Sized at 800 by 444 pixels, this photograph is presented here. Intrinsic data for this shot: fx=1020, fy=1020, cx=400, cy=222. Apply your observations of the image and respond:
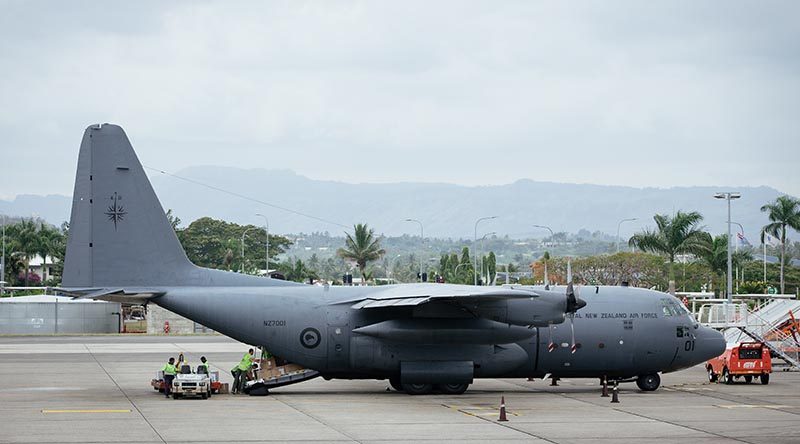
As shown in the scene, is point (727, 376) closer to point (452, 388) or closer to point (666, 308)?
point (666, 308)

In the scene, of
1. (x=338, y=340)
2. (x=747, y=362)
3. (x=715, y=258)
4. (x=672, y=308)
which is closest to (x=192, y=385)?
(x=338, y=340)

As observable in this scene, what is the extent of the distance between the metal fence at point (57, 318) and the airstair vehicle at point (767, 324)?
47.0 meters

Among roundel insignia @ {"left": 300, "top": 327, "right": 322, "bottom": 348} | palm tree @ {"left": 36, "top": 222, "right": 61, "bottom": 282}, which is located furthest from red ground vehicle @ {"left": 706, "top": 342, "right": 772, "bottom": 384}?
palm tree @ {"left": 36, "top": 222, "right": 61, "bottom": 282}

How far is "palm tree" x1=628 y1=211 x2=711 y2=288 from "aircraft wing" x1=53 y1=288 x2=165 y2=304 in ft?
186

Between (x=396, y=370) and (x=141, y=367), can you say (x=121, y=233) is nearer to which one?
(x=396, y=370)

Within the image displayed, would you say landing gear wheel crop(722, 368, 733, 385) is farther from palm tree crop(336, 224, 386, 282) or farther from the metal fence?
palm tree crop(336, 224, 386, 282)

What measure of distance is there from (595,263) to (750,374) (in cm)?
5415

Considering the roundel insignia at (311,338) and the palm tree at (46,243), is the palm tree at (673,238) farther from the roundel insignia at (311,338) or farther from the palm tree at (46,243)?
the palm tree at (46,243)

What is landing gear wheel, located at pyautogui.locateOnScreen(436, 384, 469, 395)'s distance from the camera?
3238 centimetres

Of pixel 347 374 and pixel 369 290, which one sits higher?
pixel 369 290

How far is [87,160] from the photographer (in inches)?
1232

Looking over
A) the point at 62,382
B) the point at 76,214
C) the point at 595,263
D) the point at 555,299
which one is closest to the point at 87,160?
the point at 76,214

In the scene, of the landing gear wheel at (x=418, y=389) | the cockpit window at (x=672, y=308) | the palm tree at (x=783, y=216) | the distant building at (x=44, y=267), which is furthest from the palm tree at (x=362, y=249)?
the landing gear wheel at (x=418, y=389)

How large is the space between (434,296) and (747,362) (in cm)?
1346
